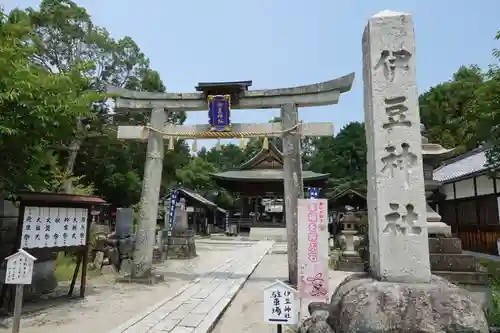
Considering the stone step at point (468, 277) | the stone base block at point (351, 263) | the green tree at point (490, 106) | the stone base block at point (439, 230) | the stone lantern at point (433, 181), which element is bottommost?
the stone base block at point (351, 263)

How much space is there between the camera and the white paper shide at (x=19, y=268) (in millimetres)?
5160

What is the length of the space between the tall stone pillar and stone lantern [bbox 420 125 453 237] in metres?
4.35

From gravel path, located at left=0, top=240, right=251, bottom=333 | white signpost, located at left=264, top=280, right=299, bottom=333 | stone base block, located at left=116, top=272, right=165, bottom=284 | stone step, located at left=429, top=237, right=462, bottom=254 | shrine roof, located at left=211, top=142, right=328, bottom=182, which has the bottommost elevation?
gravel path, located at left=0, top=240, right=251, bottom=333

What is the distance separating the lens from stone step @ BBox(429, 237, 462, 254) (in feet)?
27.4

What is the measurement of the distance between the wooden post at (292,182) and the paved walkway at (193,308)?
1.66 metres

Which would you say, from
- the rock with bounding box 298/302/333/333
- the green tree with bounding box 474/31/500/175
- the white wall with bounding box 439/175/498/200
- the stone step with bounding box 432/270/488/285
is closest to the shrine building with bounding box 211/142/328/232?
the white wall with bounding box 439/175/498/200

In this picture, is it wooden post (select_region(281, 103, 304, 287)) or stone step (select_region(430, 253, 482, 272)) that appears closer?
stone step (select_region(430, 253, 482, 272))

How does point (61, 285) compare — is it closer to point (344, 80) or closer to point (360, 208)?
point (344, 80)

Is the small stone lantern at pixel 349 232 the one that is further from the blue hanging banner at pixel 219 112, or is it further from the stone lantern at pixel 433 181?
the blue hanging banner at pixel 219 112

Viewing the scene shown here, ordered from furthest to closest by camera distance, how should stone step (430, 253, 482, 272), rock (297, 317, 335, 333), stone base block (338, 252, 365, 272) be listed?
stone base block (338, 252, 365, 272), stone step (430, 253, 482, 272), rock (297, 317, 335, 333)

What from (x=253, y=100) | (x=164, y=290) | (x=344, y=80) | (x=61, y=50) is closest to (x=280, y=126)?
(x=253, y=100)

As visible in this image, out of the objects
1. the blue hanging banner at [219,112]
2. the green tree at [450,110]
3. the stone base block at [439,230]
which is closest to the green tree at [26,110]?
the blue hanging banner at [219,112]

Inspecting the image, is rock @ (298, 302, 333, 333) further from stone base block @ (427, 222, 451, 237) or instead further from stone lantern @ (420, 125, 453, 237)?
stone lantern @ (420, 125, 453, 237)

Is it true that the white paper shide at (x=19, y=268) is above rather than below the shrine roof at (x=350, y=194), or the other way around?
below
